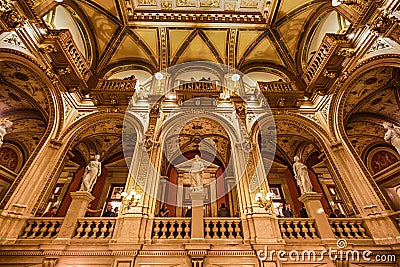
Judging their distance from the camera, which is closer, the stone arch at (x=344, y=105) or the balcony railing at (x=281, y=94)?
the stone arch at (x=344, y=105)

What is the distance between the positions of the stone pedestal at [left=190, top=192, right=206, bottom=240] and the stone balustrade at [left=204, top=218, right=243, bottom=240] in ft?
0.77

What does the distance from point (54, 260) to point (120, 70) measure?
9.03 m

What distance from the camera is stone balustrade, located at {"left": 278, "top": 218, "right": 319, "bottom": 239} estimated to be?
21.6ft

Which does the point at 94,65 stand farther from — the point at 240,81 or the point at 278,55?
the point at 278,55

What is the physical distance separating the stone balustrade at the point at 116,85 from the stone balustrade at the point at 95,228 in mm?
5160

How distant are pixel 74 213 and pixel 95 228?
80cm

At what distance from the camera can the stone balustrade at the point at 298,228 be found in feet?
21.6

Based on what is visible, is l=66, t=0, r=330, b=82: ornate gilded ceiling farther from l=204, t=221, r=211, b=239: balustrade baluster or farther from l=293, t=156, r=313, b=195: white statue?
l=204, t=221, r=211, b=239: balustrade baluster

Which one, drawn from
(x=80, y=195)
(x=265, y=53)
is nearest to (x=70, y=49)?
(x=80, y=195)

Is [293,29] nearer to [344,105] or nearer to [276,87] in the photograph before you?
[276,87]

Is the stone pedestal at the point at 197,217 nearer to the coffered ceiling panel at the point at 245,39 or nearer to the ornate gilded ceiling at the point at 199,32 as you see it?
the ornate gilded ceiling at the point at 199,32

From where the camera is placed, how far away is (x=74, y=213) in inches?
261

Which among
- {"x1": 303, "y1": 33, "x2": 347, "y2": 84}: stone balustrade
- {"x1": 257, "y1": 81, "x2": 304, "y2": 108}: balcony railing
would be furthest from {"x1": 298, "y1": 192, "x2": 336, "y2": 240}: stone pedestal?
{"x1": 303, "y1": 33, "x2": 347, "y2": 84}: stone balustrade

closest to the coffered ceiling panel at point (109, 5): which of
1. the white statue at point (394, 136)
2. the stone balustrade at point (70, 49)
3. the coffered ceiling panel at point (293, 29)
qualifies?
the stone balustrade at point (70, 49)
